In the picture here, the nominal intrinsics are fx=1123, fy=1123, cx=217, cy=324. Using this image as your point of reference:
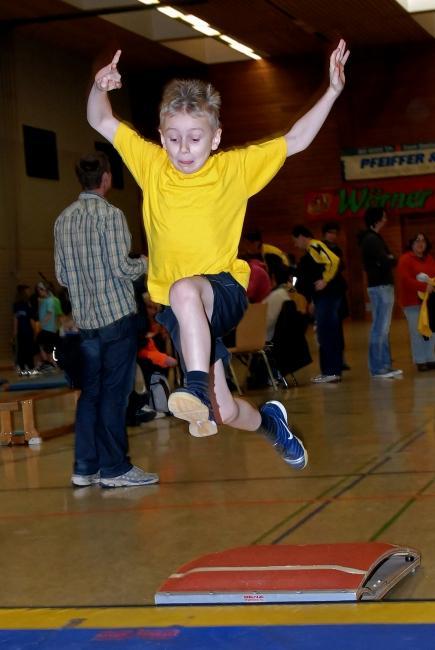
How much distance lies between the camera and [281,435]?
4.87 metres

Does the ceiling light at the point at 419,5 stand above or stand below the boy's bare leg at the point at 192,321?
above

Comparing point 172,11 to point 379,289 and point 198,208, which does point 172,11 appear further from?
point 198,208

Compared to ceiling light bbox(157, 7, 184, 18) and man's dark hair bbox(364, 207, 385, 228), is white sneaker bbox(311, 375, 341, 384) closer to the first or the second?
man's dark hair bbox(364, 207, 385, 228)

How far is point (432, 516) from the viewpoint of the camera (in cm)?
555

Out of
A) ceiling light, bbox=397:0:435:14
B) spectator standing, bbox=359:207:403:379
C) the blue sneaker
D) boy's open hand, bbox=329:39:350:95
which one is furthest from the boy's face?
ceiling light, bbox=397:0:435:14

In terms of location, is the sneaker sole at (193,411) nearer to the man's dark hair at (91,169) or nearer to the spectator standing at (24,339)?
the man's dark hair at (91,169)

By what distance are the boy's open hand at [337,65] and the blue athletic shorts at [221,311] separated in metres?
0.85

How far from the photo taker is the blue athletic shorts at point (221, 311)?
167 inches

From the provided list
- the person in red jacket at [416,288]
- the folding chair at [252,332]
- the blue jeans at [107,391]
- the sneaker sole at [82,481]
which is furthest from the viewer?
the person in red jacket at [416,288]

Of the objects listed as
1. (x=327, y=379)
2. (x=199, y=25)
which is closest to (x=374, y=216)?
(x=327, y=379)

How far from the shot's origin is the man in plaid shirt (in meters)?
Answer: 6.65

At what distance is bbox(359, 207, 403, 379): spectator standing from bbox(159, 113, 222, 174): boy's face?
27.6ft

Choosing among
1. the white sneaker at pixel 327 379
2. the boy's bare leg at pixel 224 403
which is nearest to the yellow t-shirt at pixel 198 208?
the boy's bare leg at pixel 224 403

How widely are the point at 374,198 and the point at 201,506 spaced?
21.8m
